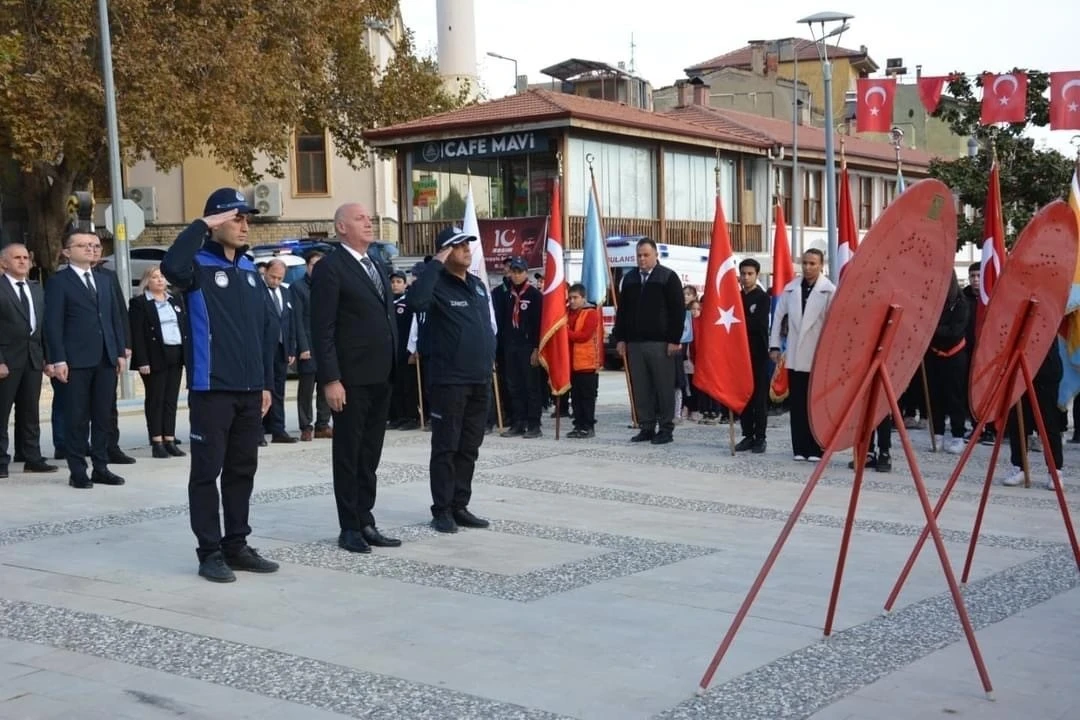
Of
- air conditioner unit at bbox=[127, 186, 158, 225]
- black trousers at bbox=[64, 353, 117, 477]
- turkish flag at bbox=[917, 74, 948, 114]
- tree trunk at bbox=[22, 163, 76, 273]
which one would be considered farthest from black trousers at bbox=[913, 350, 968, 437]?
air conditioner unit at bbox=[127, 186, 158, 225]

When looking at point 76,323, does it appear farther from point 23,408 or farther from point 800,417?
point 800,417

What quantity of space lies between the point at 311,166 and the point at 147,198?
5779mm

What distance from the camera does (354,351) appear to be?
805cm

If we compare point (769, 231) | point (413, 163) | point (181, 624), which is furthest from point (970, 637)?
point (769, 231)

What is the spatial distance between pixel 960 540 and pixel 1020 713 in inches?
153

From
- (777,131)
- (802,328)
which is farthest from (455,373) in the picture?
(777,131)

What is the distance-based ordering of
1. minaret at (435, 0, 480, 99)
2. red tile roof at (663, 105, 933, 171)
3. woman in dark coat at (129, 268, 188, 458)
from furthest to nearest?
1. minaret at (435, 0, 480, 99)
2. red tile roof at (663, 105, 933, 171)
3. woman in dark coat at (129, 268, 188, 458)

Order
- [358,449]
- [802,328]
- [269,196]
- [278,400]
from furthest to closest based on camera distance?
[269,196] < [278,400] < [802,328] < [358,449]

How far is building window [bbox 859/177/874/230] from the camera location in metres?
54.7

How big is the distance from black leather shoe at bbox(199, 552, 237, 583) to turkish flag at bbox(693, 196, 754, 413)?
737 centimetres

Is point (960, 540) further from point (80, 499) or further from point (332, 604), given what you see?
point (80, 499)

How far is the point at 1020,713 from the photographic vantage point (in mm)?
4996

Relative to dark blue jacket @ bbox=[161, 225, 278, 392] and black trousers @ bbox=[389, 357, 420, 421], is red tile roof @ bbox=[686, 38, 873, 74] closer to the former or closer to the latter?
black trousers @ bbox=[389, 357, 420, 421]

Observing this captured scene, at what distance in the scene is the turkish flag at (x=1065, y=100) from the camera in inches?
873
